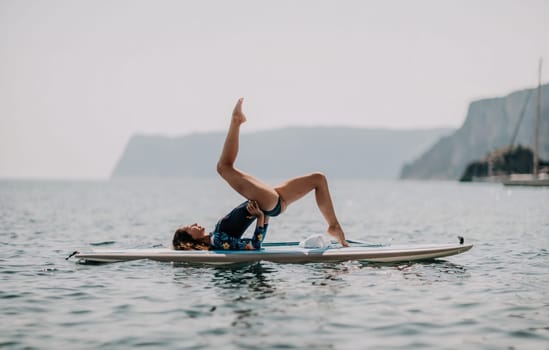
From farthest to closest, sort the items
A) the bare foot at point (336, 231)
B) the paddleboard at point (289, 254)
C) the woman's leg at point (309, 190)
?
the paddleboard at point (289, 254) → the bare foot at point (336, 231) → the woman's leg at point (309, 190)

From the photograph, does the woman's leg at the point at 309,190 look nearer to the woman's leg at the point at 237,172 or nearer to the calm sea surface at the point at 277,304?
the woman's leg at the point at 237,172

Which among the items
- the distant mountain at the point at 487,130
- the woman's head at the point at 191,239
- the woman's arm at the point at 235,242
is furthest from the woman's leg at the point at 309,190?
the distant mountain at the point at 487,130

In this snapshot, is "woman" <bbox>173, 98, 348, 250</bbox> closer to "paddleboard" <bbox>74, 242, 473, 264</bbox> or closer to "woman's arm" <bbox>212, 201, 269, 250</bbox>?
"woman's arm" <bbox>212, 201, 269, 250</bbox>

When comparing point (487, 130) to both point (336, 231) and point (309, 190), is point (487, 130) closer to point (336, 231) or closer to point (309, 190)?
point (336, 231)

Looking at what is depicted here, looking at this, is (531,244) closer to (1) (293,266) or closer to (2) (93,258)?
(1) (293,266)

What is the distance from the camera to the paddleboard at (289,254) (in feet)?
35.7

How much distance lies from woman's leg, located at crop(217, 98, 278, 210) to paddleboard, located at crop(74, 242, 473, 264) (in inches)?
58.5

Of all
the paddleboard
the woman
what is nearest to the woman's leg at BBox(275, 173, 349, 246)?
the woman

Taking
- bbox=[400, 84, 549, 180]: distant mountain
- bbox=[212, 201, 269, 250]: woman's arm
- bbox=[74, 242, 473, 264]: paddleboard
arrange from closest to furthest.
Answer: bbox=[74, 242, 473, 264]: paddleboard < bbox=[212, 201, 269, 250]: woman's arm < bbox=[400, 84, 549, 180]: distant mountain

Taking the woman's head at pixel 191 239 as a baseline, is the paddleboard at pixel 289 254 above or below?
below

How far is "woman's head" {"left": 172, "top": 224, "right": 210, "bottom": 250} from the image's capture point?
11.3 m

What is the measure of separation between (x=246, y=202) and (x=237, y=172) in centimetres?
84

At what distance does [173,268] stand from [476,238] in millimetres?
11482

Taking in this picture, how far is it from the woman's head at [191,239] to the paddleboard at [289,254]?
9.0 inches
